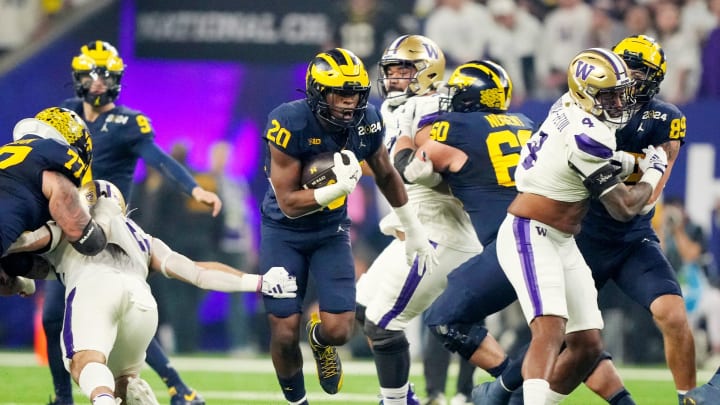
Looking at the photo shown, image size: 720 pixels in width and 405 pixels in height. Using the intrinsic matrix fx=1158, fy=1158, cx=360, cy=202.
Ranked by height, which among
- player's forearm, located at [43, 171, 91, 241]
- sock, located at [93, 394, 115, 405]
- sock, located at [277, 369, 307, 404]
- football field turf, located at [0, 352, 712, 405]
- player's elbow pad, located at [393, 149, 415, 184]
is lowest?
football field turf, located at [0, 352, 712, 405]

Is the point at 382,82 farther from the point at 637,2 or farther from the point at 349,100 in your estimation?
the point at 637,2

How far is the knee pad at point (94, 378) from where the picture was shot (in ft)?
15.0

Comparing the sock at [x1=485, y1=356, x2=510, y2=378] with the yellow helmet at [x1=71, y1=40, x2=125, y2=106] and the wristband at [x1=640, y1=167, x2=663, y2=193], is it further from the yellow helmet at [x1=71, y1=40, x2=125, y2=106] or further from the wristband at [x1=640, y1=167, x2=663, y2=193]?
the yellow helmet at [x1=71, y1=40, x2=125, y2=106]

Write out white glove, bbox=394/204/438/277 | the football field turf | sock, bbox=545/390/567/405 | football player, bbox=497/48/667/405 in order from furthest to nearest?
the football field turf < white glove, bbox=394/204/438/277 < sock, bbox=545/390/567/405 < football player, bbox=497/48/667/405

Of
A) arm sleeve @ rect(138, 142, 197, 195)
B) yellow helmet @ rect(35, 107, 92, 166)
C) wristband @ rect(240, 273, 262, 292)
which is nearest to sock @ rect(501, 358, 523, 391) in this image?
wristband @ rect(240, 273, 262, 292)

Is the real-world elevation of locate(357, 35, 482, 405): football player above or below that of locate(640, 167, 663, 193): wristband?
below

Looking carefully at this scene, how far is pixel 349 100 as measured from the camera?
5.61 metres

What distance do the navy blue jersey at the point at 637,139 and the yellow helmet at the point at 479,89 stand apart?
0.83 meters

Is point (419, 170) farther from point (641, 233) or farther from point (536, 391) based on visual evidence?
point (536, 391)

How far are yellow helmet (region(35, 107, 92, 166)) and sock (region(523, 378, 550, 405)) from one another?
7.08ft

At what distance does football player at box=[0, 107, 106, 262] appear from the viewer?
15.5ft

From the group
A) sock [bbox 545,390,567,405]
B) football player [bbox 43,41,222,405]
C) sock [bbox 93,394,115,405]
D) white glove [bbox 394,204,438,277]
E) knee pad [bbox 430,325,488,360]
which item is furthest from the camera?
football player [bbox 43,41,222,405]

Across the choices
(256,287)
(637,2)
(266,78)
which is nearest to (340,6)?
(266,78)

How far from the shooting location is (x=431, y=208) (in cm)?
652
